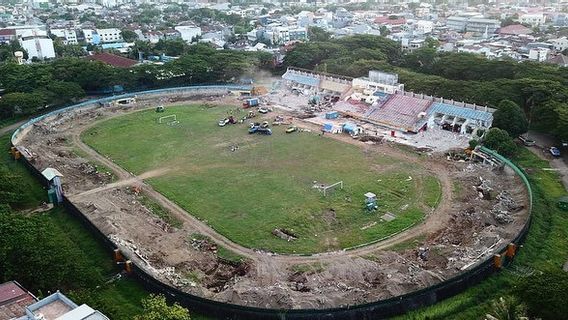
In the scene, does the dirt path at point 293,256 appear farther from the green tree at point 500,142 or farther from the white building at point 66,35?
the white building at point 66,35

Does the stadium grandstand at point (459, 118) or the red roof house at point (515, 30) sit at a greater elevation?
the stadium grandstand at point (459, 118)

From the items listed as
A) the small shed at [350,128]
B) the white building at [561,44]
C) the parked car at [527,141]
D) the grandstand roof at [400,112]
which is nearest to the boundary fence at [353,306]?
the parked car at [527,141]

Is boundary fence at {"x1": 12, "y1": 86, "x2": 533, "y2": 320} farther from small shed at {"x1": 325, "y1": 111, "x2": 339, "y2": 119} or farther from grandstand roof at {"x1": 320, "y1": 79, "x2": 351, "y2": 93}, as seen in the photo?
grandstand roof at {"x1": 320, "y1": 79, "x2": 351, "y2": 93}

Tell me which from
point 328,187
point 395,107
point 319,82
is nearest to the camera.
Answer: point 328,187

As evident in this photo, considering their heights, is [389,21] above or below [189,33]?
below

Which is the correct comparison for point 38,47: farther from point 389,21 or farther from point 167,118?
point 389,21

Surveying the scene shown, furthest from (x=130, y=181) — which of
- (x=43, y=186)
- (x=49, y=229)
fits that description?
(x=49, y=229)

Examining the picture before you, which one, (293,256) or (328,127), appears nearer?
(293,256)

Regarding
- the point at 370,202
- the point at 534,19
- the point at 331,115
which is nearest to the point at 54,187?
the point at 370,202
